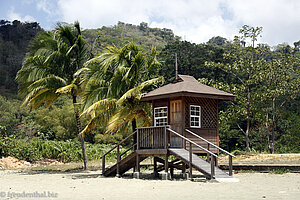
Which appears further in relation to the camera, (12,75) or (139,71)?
(12,75)

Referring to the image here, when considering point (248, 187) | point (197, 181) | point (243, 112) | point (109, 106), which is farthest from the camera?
point (243, 112)

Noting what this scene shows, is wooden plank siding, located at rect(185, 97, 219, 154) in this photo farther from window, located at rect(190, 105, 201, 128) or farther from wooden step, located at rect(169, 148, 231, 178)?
wooden step, located at rect(169, 148, 231, 178)

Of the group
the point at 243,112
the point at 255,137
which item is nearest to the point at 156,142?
the point at 243,112

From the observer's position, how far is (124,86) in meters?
20.0

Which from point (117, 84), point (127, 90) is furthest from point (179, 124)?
point (117, 84)

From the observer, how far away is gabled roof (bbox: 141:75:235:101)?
53.7 ft

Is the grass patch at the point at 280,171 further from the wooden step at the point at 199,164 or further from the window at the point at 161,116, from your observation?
the window at the point at 161,116

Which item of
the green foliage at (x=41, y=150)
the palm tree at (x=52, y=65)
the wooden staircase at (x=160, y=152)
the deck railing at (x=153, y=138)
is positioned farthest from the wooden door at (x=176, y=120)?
the green foliage at (x=41, y=150)

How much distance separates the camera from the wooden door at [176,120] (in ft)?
55.2

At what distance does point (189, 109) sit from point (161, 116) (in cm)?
170

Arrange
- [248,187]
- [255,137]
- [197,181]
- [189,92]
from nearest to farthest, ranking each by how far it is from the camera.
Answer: [248,187] → [197,181] → [189,92] → [255,137]

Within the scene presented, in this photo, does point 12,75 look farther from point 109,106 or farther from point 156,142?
point 156,142

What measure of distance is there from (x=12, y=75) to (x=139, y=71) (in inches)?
2205

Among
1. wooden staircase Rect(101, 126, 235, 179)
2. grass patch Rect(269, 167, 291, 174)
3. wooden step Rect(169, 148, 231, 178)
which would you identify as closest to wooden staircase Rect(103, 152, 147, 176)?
wooden staircase Rect(101, 126, 235, 179)
